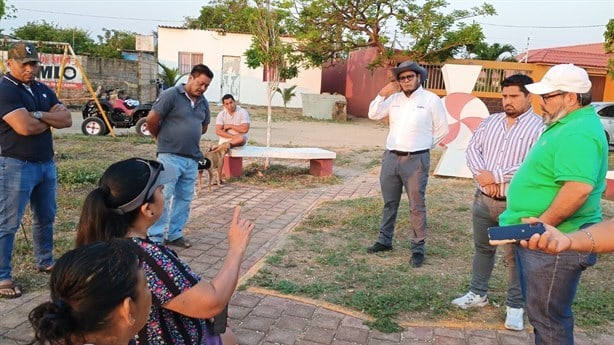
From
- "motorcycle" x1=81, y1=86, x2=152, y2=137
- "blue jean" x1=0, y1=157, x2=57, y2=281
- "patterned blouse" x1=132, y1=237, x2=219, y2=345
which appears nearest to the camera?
"patterned blouse" x1=132, y1=237, x2=219, y2=345

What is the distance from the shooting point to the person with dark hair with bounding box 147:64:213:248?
4875 millimetres

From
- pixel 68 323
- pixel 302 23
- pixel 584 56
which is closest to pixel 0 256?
pixel 68 323

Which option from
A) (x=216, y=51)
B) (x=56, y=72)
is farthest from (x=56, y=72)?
(x=216, y=51)

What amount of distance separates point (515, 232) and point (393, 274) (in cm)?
251

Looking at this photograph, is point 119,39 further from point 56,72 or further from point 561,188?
point 561,188

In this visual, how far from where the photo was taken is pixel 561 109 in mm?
2635

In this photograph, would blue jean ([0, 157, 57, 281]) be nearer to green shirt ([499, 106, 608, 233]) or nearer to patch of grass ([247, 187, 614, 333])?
patch of grass ([247, 187, 614, 333])

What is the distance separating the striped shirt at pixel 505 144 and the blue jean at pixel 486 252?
16cm

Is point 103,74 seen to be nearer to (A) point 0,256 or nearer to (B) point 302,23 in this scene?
(B) point 302,23

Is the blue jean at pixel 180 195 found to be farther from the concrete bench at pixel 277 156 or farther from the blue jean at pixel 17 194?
the concrete bench at pixel 277 156

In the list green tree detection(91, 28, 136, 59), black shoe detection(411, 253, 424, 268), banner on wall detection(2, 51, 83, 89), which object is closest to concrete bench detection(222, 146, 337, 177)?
black shoe detection(411, 253, 424, 268)

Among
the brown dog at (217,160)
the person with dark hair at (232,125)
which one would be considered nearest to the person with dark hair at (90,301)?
the brown dog at (217,160)

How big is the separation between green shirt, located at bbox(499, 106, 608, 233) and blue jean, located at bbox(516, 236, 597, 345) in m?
0.17

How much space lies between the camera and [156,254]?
1.89 m
